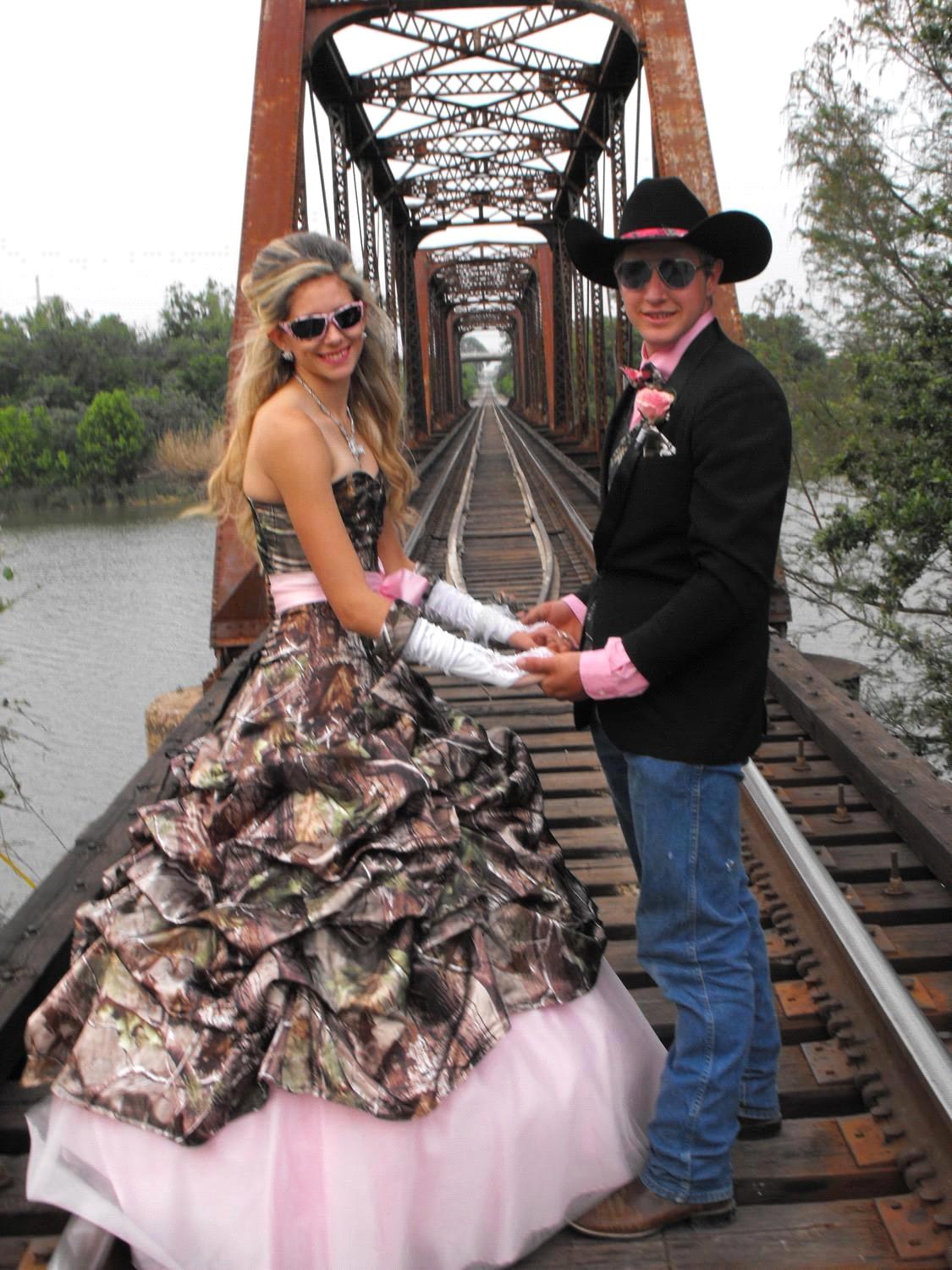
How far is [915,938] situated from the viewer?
3043mm

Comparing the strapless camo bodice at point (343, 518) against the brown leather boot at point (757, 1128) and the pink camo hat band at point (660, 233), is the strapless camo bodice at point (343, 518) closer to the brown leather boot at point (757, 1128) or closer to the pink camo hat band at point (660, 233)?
the pink camo hat band at point (660, 233)

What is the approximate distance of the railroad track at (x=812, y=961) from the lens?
6.64ft

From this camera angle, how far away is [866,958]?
270 centimetres

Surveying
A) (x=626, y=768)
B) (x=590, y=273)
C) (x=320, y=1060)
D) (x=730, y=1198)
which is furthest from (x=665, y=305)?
(x=730, y=1198)

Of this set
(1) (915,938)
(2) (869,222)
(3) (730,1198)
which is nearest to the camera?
(3) (730,1198)

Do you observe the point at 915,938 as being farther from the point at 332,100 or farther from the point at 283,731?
the point at 332,100

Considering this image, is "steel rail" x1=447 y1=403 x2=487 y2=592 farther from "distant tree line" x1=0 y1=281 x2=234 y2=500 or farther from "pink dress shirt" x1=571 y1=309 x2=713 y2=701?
"distant tree line" x1=0 y1=281 x2=234 y2=500

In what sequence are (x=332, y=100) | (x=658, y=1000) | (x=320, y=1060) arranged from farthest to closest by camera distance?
(x=332, y=100) < (x=658, y=1000) < (x=320, y=1060)

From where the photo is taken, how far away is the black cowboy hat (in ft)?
6.30

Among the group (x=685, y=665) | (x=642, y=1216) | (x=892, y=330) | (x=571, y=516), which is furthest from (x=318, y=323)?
(x=892, y=330)

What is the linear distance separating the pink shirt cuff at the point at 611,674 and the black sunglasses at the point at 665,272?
0.60 metres

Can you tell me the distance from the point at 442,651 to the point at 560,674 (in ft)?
0.94

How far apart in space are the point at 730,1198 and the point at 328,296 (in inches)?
73.0

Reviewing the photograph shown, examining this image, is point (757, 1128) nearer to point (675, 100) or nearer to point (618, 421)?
point (618, 421)
